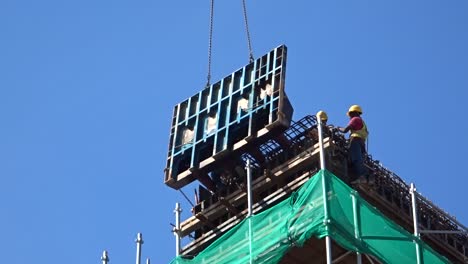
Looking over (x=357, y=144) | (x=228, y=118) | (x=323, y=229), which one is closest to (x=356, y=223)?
(x=323, y=229)

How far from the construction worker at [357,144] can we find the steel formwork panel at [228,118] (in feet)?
6.92

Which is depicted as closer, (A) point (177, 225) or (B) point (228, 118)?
(A) point (177, 225)

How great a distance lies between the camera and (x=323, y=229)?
139 ft

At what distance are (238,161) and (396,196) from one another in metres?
5.29

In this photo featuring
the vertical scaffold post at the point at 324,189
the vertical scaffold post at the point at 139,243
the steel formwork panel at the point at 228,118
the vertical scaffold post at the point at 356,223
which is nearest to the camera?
the vertical scaffold post at the point at 324,189

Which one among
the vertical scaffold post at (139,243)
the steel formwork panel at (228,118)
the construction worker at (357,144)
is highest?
the steel formwork panel at (228,118)

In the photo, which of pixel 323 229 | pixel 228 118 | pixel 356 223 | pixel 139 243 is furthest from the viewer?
pixel 228 118

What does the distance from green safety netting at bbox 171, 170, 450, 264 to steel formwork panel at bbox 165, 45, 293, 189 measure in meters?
6.92

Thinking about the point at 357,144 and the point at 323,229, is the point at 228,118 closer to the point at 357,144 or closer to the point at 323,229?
the point at 357,144

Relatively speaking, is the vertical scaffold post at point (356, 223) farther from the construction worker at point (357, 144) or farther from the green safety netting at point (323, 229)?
the construction worker at point (357, 144)

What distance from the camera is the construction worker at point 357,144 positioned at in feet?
164

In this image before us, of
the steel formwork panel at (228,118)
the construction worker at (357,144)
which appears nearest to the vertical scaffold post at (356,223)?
the construction worker at (357,144)

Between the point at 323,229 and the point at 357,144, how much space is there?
27.2 ft

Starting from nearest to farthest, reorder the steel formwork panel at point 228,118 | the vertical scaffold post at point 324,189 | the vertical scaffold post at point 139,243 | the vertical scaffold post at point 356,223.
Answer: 1. the vertical scaffold post at point 324,189
2. the vertical scaffold post at point 356,223
3. the vertical scaffold post at point 139,243
4. the steel formwork panel at point 228,118
